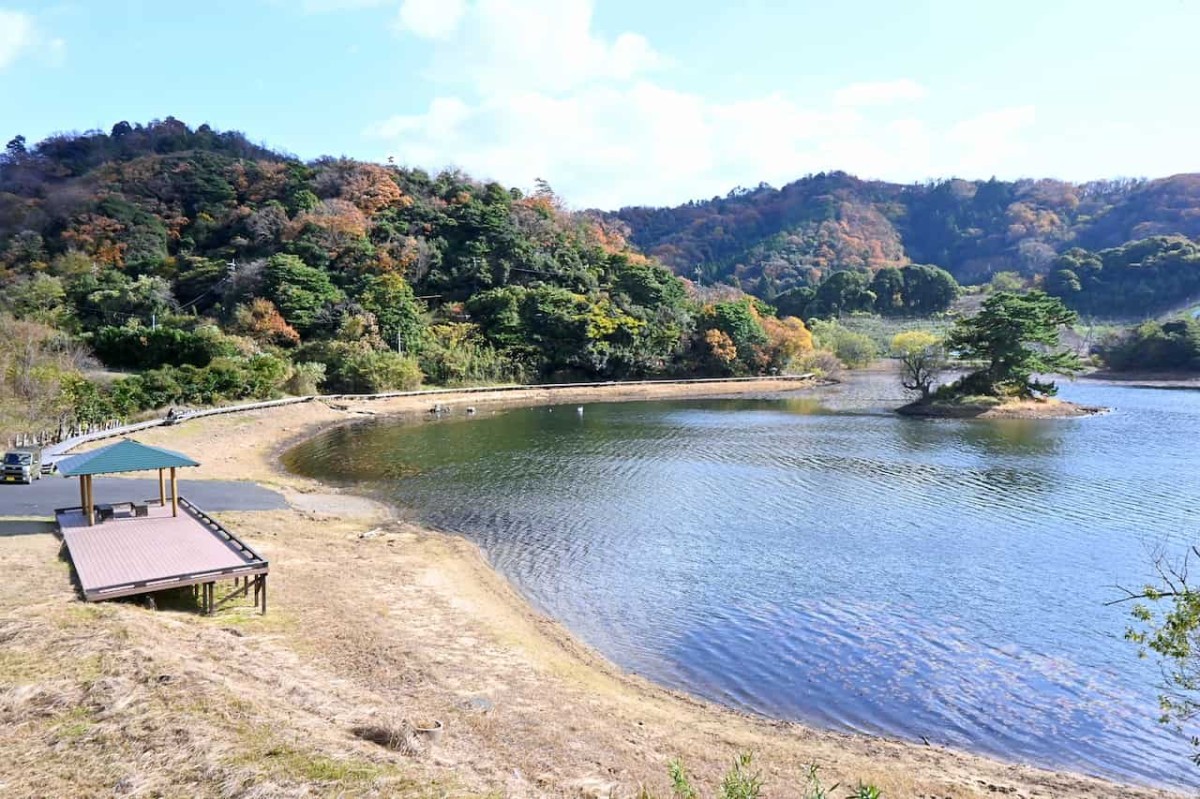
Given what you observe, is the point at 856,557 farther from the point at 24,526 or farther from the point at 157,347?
the point at 157,347

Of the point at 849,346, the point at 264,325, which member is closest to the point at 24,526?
the point at 264,325

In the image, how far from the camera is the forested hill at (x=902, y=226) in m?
139

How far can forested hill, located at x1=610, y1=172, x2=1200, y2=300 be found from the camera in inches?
5463

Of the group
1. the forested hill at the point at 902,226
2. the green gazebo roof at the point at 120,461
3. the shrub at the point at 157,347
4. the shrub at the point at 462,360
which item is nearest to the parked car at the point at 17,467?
the green gazebo roof at the point at 120,461

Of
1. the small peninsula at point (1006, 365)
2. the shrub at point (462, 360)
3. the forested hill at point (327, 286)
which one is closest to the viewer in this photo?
the small peninsula at point (1006, 365)

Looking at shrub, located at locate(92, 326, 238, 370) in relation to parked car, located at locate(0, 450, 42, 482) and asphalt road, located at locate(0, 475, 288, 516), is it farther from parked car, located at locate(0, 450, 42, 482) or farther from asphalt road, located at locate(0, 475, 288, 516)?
parked car, located at locate(0, 450, 42, 482)

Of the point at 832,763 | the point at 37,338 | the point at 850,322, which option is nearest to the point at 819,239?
the point at 850,322

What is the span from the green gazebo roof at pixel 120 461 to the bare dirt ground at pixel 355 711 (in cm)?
160

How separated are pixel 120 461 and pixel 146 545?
2.21 metres

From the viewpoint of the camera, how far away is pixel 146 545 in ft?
46.2

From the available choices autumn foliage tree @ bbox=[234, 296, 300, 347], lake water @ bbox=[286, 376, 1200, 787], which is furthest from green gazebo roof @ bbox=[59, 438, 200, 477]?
autumn foliage tree @ bbox=[234, 296, 300, 347]

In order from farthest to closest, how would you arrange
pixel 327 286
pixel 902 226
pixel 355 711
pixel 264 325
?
pixel 902 226, pixel 327 286, pixel 264 325, pixel 355 711

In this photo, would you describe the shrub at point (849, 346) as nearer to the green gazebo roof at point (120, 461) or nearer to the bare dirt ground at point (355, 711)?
the bare dirt ground at point (355, 711)

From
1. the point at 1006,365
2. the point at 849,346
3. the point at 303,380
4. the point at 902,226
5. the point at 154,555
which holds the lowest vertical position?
the point at 154,555
